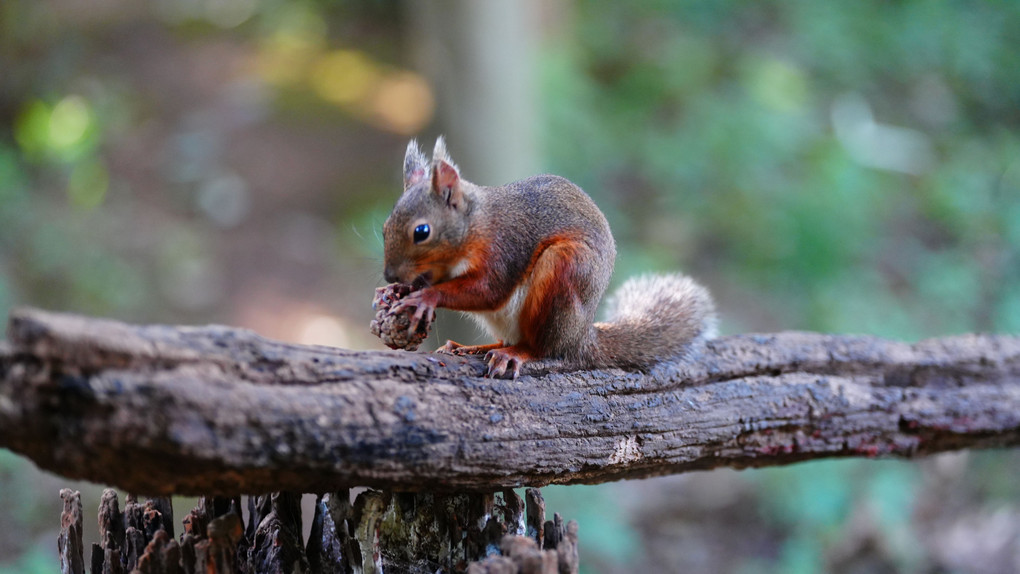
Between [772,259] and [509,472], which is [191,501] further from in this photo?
[772,259]

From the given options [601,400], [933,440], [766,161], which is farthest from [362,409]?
[766,161]

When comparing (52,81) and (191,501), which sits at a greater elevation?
(52,81)

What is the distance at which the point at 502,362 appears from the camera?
2076mm

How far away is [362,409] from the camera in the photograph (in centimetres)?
174

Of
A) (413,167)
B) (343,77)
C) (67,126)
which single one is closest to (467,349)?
(413,167)

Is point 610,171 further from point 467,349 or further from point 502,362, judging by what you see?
point 502,362

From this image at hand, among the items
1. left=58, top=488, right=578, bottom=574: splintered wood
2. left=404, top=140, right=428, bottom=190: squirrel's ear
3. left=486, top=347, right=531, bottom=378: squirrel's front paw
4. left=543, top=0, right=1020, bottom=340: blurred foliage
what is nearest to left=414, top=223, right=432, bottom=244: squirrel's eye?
left=404, top=140, right=428, bottom=190: squirrel's ear

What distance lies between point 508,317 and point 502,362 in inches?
11.8

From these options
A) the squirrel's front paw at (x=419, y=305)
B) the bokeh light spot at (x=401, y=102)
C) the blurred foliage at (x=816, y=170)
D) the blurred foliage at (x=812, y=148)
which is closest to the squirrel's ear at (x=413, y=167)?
the squirrel's front paw at (x=419, y=305)

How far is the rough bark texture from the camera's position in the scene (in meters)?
1.49

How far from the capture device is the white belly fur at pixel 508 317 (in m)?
2.33

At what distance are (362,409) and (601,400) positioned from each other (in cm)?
67

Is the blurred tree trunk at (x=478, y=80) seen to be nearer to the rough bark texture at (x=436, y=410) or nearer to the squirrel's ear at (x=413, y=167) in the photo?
the squirrel's ear at (x=413, y=167)

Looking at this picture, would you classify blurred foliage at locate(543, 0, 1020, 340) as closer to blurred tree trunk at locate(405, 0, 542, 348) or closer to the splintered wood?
blurred tree trunk at locate(405, 0, 542, 348)
